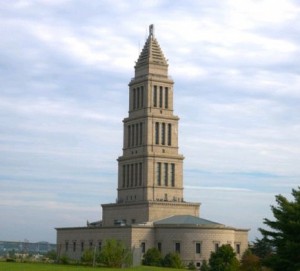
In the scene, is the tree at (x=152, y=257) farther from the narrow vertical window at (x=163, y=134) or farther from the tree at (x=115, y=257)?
the tree at (x=115, y=257)

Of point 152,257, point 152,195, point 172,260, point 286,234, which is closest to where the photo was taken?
point 286,234

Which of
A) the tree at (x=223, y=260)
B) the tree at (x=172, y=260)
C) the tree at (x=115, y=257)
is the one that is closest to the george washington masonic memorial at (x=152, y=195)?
the tree at (x=172, y=260)

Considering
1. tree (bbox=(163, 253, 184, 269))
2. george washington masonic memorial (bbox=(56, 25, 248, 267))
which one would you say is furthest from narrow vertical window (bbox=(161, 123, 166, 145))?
tree (bbox=(163, 253, 184, 269))

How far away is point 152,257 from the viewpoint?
10456 cm

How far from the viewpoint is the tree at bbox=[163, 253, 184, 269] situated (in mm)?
98750

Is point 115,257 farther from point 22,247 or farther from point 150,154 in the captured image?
point 150,154

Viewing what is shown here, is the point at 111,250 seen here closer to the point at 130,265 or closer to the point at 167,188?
the point at 130,265

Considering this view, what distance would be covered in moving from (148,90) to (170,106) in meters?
5.04

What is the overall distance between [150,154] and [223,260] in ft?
112

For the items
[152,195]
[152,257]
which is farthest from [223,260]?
[152,195]

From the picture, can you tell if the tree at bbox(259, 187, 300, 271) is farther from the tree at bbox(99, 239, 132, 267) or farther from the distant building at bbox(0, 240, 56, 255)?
the distant building at bbox(0, 240, 56, 255)

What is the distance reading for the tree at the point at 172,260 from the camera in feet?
324

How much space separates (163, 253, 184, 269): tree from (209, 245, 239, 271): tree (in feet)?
22.4

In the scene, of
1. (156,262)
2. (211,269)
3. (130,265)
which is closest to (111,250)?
(130,265)
